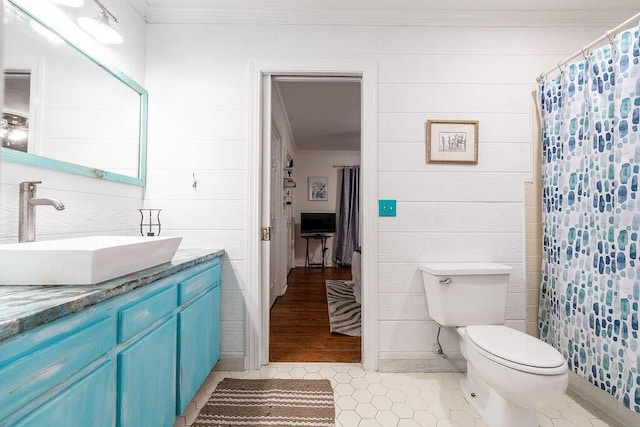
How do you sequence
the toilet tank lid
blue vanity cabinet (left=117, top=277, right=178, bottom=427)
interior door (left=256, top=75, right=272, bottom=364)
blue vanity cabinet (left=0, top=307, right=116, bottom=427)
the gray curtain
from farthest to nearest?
the gray curtain → interior door (left=256, top=75, right=272, bottom=364) → the toilet tank lid → blue vanity cabinet (left=117, top=277, right=178, bottom=427) → blue vanity cabinet (left=0, top=307, right=116, bottom=427)

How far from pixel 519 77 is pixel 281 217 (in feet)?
9.51

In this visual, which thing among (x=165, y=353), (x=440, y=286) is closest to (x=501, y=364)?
(x=440, y=286)

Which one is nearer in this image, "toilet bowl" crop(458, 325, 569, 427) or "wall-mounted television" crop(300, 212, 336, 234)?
"toilet bowl" crop(458, 325, 569, 427)

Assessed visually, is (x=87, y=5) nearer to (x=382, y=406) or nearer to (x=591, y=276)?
(x=382, y=406)

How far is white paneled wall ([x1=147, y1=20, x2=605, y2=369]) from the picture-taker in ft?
6.20

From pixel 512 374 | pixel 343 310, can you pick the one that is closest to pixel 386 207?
pixel 512 374

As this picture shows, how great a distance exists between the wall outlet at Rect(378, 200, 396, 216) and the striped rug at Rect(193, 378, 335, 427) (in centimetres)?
112

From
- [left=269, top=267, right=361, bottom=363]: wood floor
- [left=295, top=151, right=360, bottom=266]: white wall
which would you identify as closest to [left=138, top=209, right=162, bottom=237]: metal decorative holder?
[left=269, top=267, right=361, bottom=363]: wood floor

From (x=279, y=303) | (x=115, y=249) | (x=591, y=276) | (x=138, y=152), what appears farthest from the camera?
(x=279, y=303)

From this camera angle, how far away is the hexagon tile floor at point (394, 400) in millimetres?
1457

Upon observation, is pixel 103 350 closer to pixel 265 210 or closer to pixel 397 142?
pixel 265 210

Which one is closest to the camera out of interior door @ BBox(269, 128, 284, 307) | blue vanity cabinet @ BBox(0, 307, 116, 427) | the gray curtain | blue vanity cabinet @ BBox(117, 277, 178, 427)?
blue vanity cabinet @ BBox(0, 307, 116, 427)

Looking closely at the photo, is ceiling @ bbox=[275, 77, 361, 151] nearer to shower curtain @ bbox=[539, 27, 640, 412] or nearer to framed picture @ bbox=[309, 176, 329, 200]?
framed picture @ bbox=[309, 176, 329, 200]

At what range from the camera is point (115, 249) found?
92cm
